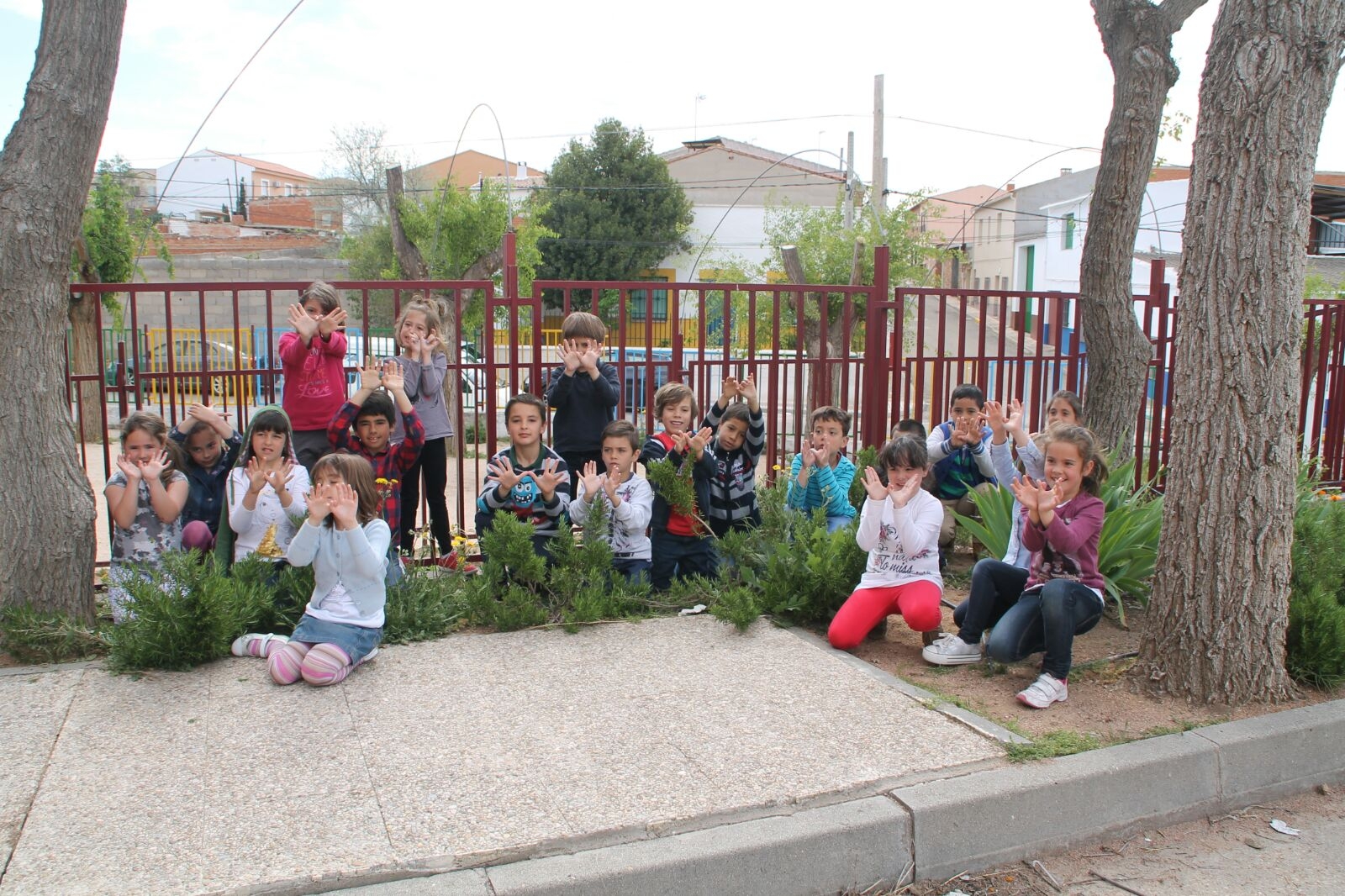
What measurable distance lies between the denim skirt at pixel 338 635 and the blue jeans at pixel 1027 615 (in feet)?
8.54

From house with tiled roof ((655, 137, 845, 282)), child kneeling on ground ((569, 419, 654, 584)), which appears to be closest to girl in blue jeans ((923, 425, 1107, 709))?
child kneeling on ground ((569, 419, 654, 584))

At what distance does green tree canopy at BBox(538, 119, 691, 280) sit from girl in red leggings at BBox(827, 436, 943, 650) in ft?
112

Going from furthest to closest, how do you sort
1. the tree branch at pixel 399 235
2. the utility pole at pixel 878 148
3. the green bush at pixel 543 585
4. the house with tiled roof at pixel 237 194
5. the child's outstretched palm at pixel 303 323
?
the house with tiled roof at pixel 237 194 < the utility pole at pixel 878 148 < the tree branch at pixel 399 235 < the child's outstretched palm at pixel 303 323 < the green bush at pixel 543 585

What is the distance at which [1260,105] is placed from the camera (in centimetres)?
423

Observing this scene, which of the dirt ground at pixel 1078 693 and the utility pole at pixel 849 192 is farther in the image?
the utility pole at pixel 849 192

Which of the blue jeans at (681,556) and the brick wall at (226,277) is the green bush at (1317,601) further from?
the brick wall at (226,277)

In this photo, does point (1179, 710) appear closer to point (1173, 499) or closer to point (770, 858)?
point (1173, 499)

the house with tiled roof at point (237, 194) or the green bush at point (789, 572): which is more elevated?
the house with tiled roof at point (237, 194)

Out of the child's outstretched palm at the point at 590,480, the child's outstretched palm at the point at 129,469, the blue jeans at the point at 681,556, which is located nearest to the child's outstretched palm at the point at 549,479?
the child's outstretched palm at the point at 590,480

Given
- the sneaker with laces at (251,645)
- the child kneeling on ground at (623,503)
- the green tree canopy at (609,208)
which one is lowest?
the sneaker with laces at (251,645)

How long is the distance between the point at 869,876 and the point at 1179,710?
177cm

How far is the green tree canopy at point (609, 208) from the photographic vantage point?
38.9 meters

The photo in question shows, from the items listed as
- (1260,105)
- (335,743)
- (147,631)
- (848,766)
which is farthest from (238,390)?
(1260,105)

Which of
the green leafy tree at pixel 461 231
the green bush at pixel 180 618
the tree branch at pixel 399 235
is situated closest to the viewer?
the green bush at pixel 180 618
